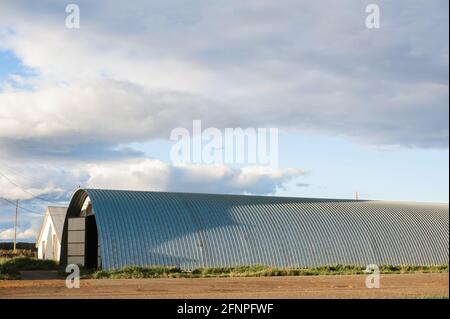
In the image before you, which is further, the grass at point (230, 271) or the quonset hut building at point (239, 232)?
the quonset hut building at point (239, 232)

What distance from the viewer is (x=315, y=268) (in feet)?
127

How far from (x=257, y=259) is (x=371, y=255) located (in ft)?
Answer: 26.3

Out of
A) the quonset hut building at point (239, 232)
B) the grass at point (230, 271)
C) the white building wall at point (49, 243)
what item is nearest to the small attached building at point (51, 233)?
the white building wall at point (49, 243)

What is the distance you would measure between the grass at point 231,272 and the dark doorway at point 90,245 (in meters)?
5.83

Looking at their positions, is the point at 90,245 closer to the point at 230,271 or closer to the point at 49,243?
the point at 230,271

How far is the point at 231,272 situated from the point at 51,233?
115 feet

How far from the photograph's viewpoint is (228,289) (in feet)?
81.0

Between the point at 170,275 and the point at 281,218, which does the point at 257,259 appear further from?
the point at 170,275

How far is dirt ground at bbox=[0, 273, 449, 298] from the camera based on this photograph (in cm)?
2184

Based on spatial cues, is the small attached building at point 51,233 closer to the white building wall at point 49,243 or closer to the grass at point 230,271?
the white building wall at point 49,243

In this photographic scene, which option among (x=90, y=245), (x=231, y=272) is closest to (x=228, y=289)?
(x=231, y=272)

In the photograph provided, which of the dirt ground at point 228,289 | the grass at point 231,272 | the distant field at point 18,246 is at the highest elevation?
the distant field at point 18,246

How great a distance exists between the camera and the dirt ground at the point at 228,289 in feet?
71.7
